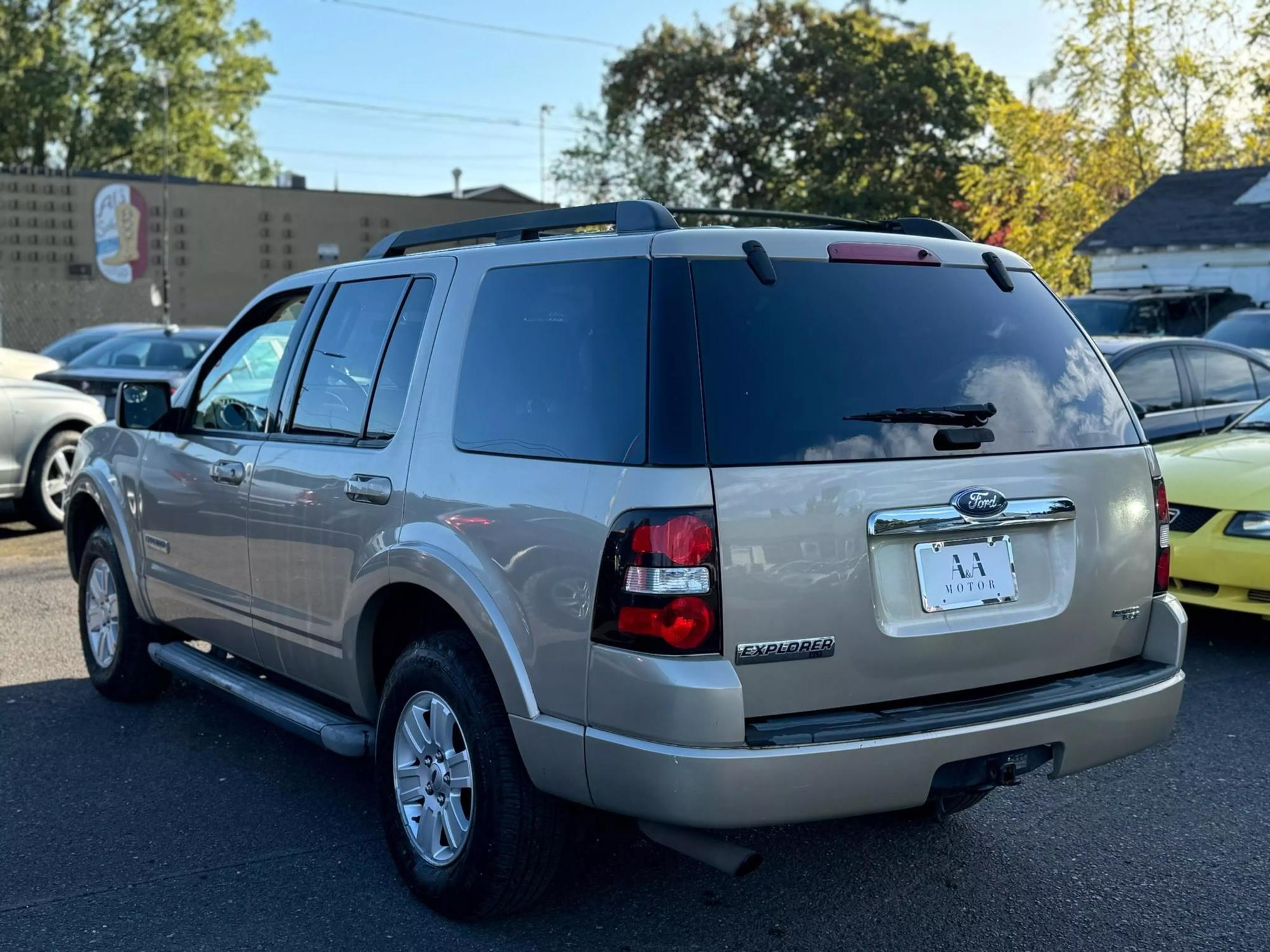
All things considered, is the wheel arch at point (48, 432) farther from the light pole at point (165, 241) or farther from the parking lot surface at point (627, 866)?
the light pole at point (165, 241)

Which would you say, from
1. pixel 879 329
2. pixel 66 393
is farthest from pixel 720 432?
pixel 66 393

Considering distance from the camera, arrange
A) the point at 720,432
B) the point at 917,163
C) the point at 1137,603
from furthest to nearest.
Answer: the point at 917,163
the point at 1137,603
the point at 720,432

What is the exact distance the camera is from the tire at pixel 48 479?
10.4 metres

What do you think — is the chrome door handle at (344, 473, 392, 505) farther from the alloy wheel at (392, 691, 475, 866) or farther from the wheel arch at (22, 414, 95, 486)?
the wheel arch at (22, 414, 95, 486)

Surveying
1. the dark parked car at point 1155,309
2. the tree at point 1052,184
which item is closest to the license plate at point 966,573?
the dark parked car at point 1155,309

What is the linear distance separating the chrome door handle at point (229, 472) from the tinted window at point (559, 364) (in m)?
1.31

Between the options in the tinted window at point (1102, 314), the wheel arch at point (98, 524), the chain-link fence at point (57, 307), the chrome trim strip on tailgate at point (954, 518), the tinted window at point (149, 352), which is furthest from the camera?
the chain-link fence at point (57, 307)

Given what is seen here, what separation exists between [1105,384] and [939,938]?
1.64 meters

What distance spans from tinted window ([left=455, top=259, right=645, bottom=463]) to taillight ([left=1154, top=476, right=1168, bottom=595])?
5.38ft

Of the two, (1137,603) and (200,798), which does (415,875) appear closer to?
(200,798)

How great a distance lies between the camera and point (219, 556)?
15.6 feet

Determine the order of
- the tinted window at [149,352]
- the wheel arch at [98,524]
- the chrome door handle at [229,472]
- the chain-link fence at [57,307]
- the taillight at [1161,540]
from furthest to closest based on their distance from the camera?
the chain-link fence at [57,307] < the tinted window at [149,352] < the wheel arch at [98,524] < the chrome door handle at [229,472] < the taillight at [1161,540]

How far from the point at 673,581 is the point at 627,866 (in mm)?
1440

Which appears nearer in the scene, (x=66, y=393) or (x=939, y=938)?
(x=939, y=938)
